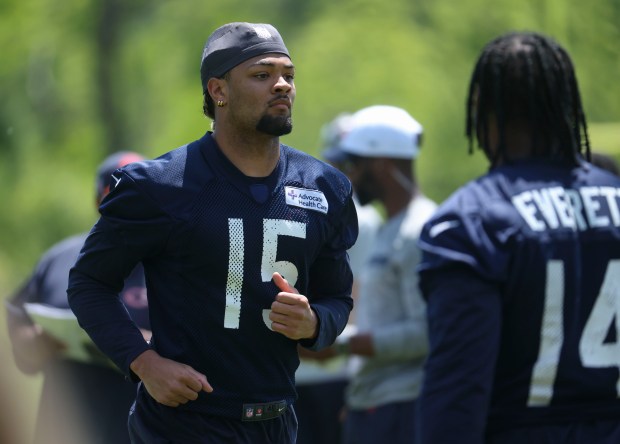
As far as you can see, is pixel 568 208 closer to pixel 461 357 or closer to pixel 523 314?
pixel 523 314

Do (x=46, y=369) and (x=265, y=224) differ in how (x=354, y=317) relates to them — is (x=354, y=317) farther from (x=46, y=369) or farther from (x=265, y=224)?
(x=265, y=224)

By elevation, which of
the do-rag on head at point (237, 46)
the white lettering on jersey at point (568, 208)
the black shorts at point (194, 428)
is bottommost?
the black shorts at point (194, 428)

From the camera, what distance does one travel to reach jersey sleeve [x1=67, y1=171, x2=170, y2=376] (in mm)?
2869

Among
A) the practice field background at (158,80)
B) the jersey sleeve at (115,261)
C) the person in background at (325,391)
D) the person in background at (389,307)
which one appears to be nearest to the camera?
the jersey sleeve at (115,261)

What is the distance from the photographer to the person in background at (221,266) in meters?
2.88

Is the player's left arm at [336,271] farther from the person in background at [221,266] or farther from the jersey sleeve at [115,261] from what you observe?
the jersey sleeve at [115,261]

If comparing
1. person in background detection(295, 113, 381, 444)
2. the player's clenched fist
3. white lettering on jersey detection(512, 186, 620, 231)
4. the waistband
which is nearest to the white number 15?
the player's clenched fist

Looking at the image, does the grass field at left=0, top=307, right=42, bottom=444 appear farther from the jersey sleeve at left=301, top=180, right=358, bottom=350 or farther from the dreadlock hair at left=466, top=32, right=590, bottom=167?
the dreadlock hair at left=466, top=32, right=590, bottom=167

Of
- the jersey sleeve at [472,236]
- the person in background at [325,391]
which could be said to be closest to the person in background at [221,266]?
the jersey sleeve at [472,236]

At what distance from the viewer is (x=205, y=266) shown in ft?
9.50

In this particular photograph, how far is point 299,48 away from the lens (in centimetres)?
1230

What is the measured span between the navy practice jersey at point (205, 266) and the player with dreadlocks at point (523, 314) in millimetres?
427

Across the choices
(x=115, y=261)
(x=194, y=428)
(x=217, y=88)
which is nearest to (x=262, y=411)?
(x=194, y=428)

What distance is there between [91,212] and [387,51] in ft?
11.8
